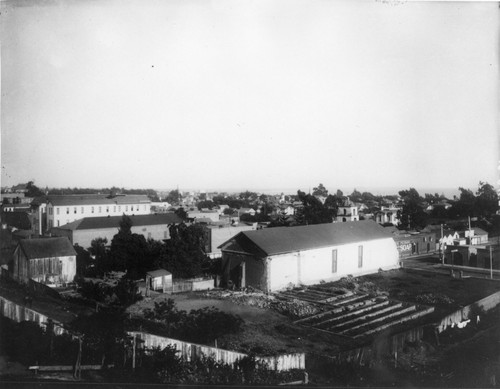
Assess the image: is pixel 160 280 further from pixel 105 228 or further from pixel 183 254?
pixel 105 228

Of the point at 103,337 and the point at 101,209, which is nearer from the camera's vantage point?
the point at 103,337

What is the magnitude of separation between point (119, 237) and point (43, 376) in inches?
755

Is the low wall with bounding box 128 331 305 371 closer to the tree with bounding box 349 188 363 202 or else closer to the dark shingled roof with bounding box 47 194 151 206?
the dark shingled roof with bounding box 47 194 151 206

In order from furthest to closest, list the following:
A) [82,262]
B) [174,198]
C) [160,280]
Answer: [174,198], [82,262], [160,280]

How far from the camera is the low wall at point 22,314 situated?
13297 millimetres

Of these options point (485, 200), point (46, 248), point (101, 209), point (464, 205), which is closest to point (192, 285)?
point (46, 248)

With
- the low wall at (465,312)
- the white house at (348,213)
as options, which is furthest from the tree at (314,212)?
the low wall at (465,312)

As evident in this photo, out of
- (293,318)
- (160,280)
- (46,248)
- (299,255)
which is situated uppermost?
(46,248)

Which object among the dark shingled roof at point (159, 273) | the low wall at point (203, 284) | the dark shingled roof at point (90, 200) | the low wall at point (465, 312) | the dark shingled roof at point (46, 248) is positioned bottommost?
the low wall at point (203, 284)

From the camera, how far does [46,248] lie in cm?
2658

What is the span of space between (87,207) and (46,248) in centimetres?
2827

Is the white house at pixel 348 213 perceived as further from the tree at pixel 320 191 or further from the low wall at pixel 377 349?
the tree at pixel 320 191

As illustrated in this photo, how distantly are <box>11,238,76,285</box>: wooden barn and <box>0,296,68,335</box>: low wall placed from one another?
9.78 meters

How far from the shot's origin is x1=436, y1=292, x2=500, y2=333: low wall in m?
16.3
